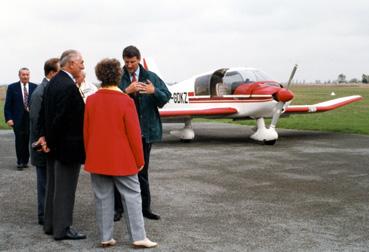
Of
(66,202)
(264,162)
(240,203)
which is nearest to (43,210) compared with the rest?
(66,202)

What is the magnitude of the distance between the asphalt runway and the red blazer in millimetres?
795

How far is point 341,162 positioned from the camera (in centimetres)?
985

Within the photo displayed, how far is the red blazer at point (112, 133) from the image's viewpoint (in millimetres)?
4457

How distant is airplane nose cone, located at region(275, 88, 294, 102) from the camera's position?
42.9ft

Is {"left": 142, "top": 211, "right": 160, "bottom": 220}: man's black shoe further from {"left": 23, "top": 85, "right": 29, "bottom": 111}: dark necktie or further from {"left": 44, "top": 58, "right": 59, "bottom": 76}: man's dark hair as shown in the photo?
→ {"left": 23, "top": 85, "right": 29, "bottom": 111}: dark necktie

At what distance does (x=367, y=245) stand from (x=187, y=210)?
221 cm

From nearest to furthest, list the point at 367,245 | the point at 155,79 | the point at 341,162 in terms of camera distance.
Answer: the point at 367,245, the point at 155,79, the point at 341,162

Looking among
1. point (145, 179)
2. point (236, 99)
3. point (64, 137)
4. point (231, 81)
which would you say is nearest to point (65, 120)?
point (64, 137)

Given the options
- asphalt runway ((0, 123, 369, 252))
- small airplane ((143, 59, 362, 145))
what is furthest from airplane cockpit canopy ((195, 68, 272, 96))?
asphalt runway ((0, 123, 369, 252))

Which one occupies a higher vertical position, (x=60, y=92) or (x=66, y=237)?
(x=60, y=92)

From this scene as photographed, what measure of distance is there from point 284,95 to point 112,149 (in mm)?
9283

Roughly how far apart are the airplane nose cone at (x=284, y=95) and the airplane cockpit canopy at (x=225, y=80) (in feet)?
3.64

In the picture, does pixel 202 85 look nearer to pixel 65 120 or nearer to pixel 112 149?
pixel 65 120

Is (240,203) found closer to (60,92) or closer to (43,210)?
(43,210)
